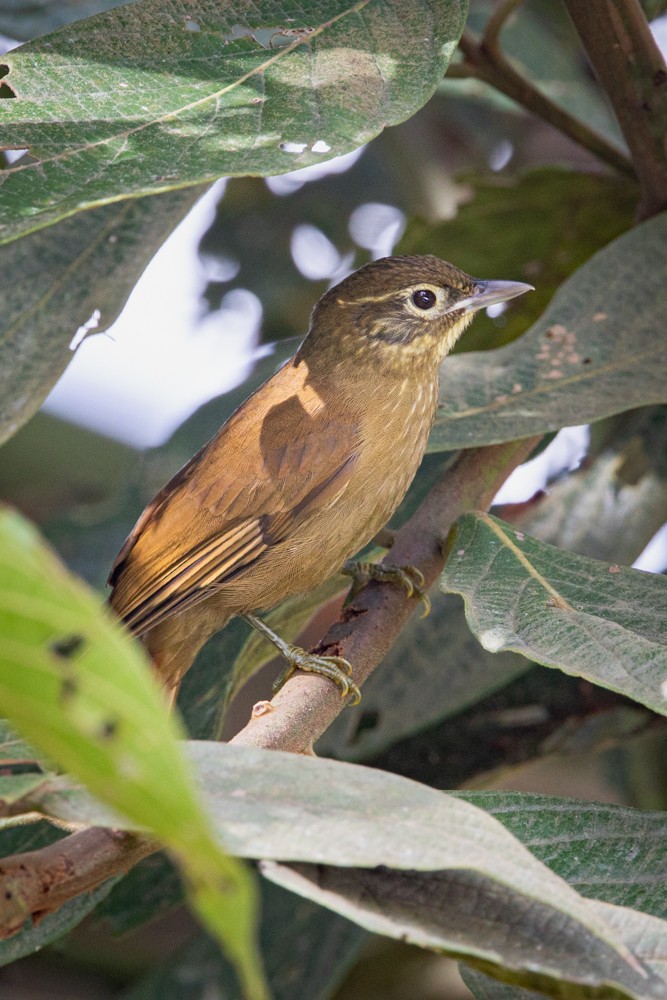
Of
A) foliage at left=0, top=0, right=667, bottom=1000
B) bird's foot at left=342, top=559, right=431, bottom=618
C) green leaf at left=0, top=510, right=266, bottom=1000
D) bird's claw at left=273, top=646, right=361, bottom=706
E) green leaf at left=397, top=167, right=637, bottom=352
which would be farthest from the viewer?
green leaf at left=397, top=167, right=637, bottom=352

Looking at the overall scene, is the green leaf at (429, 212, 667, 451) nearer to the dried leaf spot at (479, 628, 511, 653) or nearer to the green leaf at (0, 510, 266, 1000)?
the dried leaf spot at (479, 628, 511, 653)

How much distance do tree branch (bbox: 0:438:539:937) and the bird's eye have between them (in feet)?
2.03

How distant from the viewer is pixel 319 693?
1.77 metres

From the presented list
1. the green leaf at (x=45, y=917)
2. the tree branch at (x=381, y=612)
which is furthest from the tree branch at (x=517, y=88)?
the green leaf at (x=45, y=917)

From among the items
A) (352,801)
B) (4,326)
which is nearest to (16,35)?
(4,326)

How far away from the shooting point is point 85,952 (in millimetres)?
3395

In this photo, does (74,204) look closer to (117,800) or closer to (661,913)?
(117,800)

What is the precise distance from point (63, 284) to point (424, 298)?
0.97m

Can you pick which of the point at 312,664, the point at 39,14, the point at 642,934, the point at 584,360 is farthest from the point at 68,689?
the point at 39,14

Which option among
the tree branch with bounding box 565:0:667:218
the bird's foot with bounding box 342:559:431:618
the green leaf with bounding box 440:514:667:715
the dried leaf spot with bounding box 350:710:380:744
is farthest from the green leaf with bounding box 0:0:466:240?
the dried leaf spot with bounding box 350:710:380:744

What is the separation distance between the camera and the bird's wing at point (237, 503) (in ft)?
8.55

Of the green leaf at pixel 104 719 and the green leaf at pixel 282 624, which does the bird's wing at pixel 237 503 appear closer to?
the green leaf at pixel 282 624

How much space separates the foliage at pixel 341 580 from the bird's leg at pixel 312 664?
2.4 inches

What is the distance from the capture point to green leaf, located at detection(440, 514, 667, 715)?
5.26 feet
